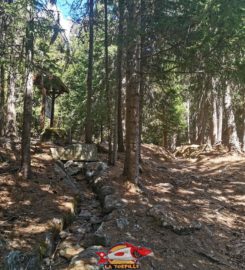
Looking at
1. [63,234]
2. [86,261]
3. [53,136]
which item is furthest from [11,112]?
[86,261]

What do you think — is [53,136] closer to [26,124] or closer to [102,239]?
[26,124]

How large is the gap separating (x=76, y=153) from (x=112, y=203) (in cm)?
470

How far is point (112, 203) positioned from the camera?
26.5 feet

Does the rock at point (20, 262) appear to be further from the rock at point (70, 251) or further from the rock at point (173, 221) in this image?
the rock at point (173, 221)

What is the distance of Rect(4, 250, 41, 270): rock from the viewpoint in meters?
4.82

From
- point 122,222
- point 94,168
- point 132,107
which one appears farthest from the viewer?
point 94,168

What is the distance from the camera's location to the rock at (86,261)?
4984 mm

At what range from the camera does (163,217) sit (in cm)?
722

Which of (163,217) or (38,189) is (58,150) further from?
(163,217)

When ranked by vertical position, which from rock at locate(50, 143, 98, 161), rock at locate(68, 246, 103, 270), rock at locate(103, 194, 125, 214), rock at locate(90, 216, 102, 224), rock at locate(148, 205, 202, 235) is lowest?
rock at locate(68, 246, 103, 270)

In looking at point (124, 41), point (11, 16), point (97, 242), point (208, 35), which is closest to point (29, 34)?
point (11, 16)

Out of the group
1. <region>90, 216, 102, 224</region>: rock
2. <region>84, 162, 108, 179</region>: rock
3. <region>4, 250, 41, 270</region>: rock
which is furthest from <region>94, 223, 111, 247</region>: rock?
<region>84, 162, 108, 179</region>: rock

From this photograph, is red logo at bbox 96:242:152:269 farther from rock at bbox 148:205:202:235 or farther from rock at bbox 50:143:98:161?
rock at bbox 50:143:98:161

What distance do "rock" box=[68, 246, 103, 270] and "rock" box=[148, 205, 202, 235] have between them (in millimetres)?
1985
